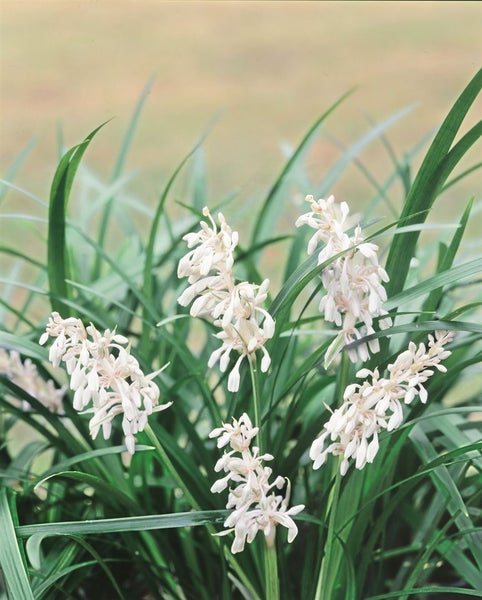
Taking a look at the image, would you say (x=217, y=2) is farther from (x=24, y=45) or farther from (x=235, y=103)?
(x=24, y=45)

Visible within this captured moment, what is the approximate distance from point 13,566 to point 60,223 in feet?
0.99

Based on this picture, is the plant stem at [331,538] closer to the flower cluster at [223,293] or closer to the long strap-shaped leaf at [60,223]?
the flower cluster at [223,293]

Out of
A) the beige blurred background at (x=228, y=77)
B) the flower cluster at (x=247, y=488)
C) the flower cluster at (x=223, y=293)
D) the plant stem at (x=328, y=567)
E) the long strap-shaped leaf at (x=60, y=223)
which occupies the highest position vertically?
the beige blurred background at (x=228, y=77)

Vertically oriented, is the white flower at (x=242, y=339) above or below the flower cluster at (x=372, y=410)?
above

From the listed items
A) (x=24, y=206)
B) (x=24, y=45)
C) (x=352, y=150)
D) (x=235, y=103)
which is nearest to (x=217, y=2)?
(x=235, y=103)

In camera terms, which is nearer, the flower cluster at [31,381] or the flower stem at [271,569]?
the flower stem at [271,569]

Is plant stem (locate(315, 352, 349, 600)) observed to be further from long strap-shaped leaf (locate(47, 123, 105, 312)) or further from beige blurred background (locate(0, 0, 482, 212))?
beige blurred background (locate(0, 0, 482, 212))

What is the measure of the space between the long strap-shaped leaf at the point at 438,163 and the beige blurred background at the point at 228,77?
6.77ft

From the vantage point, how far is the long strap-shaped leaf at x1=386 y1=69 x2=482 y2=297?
2.16 feet

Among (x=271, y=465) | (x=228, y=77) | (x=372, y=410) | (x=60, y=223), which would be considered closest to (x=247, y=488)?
(x=372, y=410)

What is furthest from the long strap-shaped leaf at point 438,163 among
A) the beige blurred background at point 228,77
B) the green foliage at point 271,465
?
the beige blurred background at point 228,77

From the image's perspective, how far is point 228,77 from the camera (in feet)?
11.0

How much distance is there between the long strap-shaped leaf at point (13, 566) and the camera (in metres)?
0.63

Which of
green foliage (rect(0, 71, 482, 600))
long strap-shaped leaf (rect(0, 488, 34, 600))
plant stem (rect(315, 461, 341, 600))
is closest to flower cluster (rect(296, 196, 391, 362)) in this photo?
green foliage (rect(0, 71, 482, 600))
